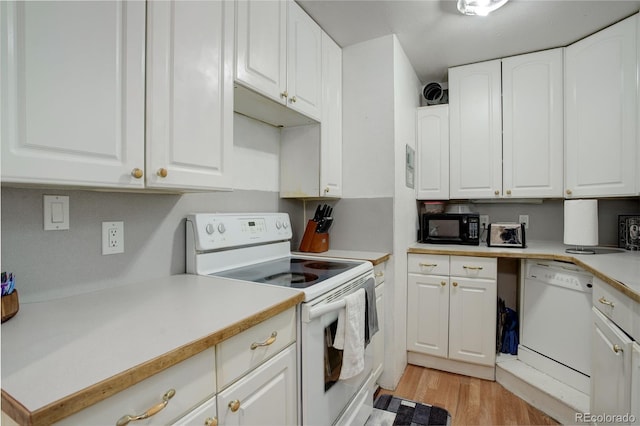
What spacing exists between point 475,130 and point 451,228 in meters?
0.83

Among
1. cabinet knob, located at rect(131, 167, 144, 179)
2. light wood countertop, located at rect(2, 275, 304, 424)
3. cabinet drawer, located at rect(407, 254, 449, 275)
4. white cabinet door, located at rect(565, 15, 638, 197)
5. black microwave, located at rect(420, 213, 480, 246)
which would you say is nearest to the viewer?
light wood countertop, located at rect(2, 275, 304, 424)

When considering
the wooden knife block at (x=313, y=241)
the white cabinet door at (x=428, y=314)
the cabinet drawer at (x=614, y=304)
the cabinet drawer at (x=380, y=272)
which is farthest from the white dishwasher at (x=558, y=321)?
the wooden knife block at (x=313, y=241)

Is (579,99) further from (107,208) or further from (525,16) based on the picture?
(107,208)

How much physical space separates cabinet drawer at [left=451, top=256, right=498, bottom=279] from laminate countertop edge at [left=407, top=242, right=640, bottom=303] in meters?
0.04

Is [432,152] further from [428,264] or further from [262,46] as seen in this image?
[262,46]

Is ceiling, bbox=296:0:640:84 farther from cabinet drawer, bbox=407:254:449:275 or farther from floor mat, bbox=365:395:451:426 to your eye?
floor mat, bbox=365:395:451:426

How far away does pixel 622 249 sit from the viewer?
2225mm

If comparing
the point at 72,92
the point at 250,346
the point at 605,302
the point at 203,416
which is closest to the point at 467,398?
the point at 605,302

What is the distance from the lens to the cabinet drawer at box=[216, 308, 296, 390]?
2.76 ft

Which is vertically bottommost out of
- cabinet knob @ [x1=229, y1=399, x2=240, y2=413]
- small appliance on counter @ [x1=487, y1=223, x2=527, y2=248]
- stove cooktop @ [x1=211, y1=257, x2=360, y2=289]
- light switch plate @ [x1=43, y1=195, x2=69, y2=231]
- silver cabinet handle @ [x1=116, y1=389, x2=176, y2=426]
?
cabinet knob @ [x1=229, y1=399, x2=240, y2=413]

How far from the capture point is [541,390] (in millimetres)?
1881

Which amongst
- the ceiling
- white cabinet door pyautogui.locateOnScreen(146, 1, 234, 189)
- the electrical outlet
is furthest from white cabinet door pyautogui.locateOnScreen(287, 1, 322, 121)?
the electrical outlet

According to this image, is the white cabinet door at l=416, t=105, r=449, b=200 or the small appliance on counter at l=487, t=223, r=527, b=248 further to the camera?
the white cabinet door at l=416, t=105, r=449, b=200

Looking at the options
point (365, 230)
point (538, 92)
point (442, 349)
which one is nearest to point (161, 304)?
point (365, 230)
